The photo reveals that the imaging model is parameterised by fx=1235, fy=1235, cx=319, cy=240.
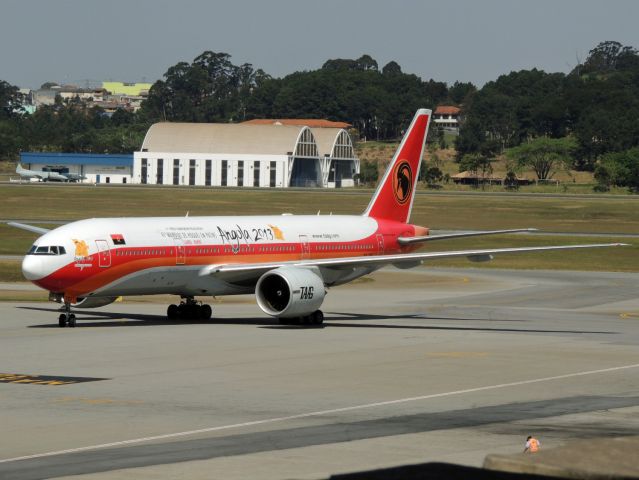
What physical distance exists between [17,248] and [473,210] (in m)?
68.1

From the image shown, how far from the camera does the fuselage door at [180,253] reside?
169 ft

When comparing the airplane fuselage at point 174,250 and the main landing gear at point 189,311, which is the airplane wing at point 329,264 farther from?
the main landing gear at point 189,311

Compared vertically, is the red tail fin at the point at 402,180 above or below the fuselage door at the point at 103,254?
above

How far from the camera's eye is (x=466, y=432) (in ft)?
88.9

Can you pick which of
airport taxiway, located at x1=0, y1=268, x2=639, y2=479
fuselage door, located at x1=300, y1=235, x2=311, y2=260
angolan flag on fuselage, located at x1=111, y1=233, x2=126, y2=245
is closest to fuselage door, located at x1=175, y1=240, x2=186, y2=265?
angolan flag on fuselage, located at x1=111, y1=233, x2=126, y2=245

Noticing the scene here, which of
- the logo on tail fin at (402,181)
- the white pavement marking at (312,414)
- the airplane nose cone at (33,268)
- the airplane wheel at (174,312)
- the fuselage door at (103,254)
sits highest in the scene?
the logo on tail fin at (402,181)

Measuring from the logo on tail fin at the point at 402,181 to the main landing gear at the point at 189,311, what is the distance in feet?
41.8

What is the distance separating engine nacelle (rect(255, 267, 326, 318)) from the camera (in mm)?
50438

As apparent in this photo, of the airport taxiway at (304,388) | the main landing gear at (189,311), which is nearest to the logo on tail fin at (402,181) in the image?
the airport taxiway at (304,388)

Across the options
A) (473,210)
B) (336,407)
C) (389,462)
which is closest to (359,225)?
(336,407)

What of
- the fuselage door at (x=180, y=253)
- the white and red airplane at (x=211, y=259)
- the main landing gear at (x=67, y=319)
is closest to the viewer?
the white and red airplane at (x=211, y=259)

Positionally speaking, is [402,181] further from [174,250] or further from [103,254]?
[103,254]

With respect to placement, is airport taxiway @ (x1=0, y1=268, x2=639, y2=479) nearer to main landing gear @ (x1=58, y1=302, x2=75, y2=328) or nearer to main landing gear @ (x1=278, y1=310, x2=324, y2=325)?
main landing gear @ (x1=58, y1=302, x2=75, y2=328)

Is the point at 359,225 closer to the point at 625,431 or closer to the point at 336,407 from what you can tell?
the point at 336,407
